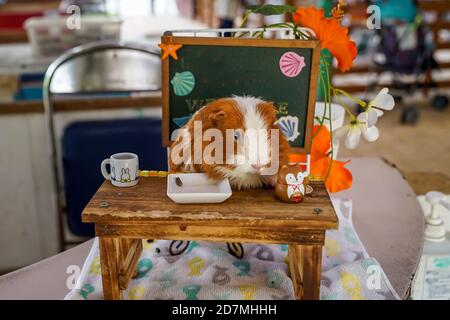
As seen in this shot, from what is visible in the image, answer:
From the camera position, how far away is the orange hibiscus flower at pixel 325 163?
1073mm

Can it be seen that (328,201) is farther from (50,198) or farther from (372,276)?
(50,198)

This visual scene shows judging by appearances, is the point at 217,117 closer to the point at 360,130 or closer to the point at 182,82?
the point at 182,82

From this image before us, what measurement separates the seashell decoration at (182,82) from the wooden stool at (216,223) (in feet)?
0.87

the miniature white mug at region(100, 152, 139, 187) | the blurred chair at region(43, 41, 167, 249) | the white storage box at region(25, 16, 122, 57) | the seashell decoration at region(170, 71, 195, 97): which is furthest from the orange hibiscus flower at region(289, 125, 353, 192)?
the white storage box at region(25, 16, 122, 57)

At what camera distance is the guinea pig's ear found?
0.78 meters

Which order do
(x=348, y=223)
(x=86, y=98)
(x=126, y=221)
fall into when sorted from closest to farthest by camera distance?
(x=126, y=221), (x=348, y=223), (x=86, y=98)

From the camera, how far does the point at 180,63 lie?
0.96 meters

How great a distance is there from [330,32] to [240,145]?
38 cm

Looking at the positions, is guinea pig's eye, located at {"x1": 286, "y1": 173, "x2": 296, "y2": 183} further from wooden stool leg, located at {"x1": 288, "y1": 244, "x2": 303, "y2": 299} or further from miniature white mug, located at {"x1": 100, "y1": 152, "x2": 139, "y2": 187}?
miniature white mug, located at {"x1": 100, "y1": 152, "x2": 139, "y2": 187}

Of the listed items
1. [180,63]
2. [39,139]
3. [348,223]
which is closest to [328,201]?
[180,63]

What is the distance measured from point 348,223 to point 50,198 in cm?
147

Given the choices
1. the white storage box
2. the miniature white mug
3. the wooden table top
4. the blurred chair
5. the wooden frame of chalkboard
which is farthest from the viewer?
the white storage box

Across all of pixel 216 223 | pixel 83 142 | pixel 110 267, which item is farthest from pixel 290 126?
pixel 83 142

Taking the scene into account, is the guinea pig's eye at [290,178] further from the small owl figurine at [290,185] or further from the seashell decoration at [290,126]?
the seashell decoration at [290,126]
